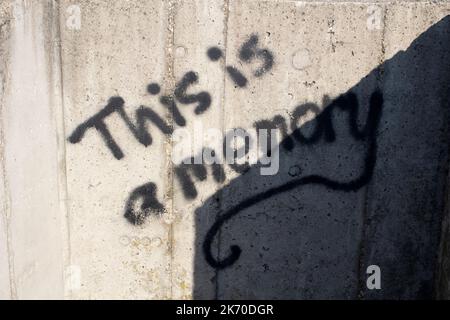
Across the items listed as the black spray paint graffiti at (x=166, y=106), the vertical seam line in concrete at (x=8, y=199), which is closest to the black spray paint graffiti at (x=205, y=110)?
the black spray paint graffiti at (x=166, y=106)

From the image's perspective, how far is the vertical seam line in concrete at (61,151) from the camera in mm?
2561

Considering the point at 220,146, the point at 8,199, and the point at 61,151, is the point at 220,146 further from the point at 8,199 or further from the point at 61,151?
the point at 8,199

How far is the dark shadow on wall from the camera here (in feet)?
8.78

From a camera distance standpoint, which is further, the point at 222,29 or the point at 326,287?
the point at 326,287

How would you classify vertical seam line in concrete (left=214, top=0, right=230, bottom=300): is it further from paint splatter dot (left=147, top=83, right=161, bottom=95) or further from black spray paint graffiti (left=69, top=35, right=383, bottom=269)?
paint splatter dot (left=147, top=83, right=161, bottom=95)

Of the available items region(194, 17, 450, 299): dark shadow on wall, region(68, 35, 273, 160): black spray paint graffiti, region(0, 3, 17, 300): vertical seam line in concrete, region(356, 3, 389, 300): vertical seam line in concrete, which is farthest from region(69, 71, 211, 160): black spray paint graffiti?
region(356, 3, 389, 300): vertical seam line in concrete

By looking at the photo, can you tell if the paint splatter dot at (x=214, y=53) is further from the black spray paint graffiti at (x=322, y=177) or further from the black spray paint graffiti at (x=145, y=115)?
the black spray paint graffiti at (x=322, y=177)

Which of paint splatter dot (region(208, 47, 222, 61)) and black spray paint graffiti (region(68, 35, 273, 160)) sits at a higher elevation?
paint splatter dot (region(208, 47, 222, 61))

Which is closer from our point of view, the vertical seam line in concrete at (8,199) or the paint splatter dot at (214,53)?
the vertical seam line in concrete at (8,199)

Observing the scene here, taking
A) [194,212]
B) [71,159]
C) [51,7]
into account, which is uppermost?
[51,7]

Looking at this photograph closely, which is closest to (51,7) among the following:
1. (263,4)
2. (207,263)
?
(263,4)
